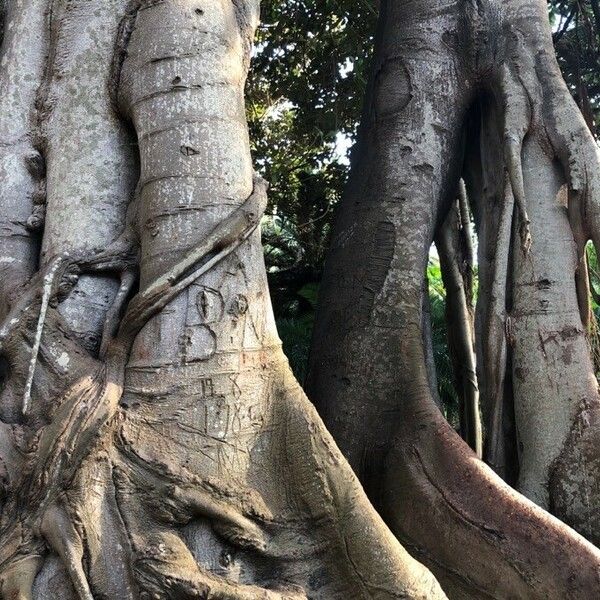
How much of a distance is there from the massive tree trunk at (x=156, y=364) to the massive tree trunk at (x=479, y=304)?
0.49 metres

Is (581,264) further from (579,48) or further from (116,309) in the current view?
(579,48)

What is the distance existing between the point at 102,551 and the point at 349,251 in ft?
5.95

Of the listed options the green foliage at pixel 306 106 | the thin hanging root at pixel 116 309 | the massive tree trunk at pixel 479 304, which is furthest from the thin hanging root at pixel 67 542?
the green foliage at pixel 306 106

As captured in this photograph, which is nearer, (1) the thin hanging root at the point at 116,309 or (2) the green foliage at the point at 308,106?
(1) the thin hanging root at the point at 116,309

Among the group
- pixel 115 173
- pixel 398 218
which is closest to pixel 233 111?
pixel 115 173

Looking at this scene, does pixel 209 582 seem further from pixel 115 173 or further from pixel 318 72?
pixel 318 72

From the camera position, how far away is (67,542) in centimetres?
178

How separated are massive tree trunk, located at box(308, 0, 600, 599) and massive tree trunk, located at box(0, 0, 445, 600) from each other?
1.62 feet

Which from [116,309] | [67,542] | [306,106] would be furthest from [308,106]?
[67,542]

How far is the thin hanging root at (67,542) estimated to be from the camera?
1.74 m

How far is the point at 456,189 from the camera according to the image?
360 cm

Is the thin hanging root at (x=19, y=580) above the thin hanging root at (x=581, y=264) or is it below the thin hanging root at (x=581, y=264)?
below

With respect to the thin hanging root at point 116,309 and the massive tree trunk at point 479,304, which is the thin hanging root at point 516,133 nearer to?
the massive tree trunk at point 479,304

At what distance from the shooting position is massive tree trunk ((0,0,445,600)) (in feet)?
6.02
